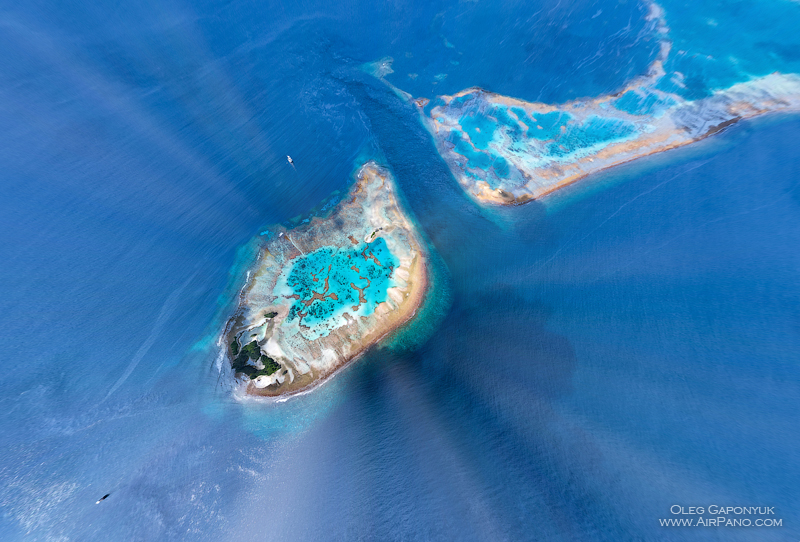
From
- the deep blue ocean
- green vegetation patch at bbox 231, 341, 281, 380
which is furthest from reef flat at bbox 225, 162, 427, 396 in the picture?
the deep blue ocean

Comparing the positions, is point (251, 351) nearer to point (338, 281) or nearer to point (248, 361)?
point (248, 361)

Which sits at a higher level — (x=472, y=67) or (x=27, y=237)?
(x=27, y=237)

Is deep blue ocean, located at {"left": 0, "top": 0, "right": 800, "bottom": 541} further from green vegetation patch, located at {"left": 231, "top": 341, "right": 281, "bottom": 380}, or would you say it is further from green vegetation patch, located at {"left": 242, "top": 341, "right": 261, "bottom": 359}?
green vegetation patch, located at {"left": 242, "top": 341, "right": 261, "bottom": 359}

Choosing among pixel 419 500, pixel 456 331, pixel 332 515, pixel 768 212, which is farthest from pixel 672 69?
pixel 332 515

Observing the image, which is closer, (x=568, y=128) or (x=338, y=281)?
(x=338, y=281)

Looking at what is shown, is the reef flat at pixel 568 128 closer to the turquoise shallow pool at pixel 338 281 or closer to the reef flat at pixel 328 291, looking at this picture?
the reef flat at pixel 328 291

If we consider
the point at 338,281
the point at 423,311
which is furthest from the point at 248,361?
the point at 423,311

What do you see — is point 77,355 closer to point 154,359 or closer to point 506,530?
point 154,359
